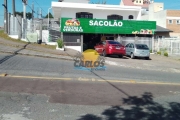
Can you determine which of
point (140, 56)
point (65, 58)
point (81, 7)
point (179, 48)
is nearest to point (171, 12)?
point (179, 48)

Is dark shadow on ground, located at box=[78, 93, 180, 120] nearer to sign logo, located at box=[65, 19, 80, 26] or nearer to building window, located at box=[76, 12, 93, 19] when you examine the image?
sign logo, located at box=[65, 19, 80, 26]

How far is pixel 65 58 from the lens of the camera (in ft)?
55.5

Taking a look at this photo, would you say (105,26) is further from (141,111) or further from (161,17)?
(141,111)

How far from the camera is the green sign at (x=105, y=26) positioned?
88.3ft

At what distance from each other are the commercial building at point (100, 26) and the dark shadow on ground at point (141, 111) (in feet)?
62.9

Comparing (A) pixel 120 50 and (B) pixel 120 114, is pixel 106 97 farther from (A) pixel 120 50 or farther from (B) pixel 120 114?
(A) pixel 120 50

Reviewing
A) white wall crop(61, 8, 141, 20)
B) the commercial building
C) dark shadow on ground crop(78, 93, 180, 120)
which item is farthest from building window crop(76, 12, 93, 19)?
dark shadow on ground crop(78, 93, 180, 120)

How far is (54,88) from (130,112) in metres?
3.14

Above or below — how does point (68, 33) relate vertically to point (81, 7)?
below

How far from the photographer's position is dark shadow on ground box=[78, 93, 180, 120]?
5.76m

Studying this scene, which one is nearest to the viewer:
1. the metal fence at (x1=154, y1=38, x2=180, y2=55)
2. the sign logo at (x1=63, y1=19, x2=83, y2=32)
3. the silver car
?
the silver car

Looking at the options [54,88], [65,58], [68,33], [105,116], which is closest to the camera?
[105,116]

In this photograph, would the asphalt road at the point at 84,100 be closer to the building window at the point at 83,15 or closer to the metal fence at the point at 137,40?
the metal fence at the point at 137,40

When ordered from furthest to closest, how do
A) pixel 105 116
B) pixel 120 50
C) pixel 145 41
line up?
1. pixel 145 41
2. pixel 120 50
3. pixel 105 116
